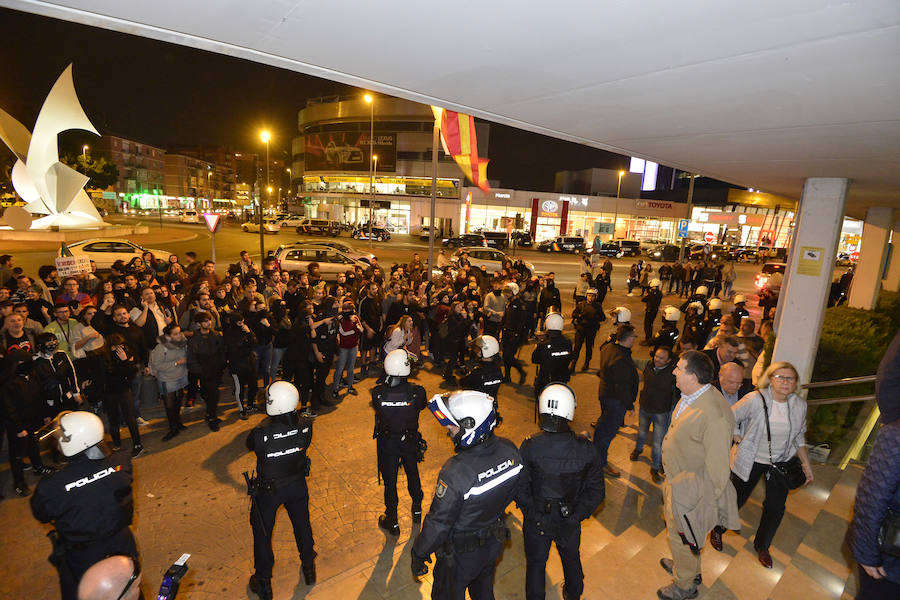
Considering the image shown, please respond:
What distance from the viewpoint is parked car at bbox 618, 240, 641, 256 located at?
42.0 meters

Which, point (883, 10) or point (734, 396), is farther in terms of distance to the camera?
point (734, 396)

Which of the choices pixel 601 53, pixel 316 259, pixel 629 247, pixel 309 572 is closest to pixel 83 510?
pixel 309 572

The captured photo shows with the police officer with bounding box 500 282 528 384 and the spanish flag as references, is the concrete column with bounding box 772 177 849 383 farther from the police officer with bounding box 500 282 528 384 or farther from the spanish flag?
the spanish flag

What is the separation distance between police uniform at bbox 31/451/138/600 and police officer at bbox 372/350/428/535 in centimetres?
204

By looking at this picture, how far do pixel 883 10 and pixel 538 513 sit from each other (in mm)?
3315

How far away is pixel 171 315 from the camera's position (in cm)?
825

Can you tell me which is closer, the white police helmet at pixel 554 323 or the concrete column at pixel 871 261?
the white police helmet at pixel 554 323

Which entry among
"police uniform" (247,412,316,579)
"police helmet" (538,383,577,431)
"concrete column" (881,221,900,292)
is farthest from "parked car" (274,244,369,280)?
"concrete column" (881,221,900,292)

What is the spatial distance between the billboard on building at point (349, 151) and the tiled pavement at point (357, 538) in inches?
2042

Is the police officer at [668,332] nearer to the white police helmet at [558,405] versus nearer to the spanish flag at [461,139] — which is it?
the white police helmet at [558,405]

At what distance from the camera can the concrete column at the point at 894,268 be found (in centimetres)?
1575

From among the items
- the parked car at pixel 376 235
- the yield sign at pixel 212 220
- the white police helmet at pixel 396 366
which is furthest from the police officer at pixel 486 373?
the parked car at pixel 376 235

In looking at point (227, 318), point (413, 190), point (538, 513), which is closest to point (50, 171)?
point (227, 318)

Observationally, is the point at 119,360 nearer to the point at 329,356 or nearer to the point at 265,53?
the point at 329,356
